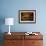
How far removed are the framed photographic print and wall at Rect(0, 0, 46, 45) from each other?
11 cm

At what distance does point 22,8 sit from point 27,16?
333 millimetres

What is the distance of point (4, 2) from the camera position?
4.52 m

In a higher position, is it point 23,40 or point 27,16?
point 27,16

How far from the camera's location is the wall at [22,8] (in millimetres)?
4527

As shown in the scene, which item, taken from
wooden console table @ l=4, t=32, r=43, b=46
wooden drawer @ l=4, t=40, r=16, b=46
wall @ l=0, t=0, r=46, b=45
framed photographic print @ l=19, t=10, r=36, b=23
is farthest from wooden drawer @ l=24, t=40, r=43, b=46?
framed photographic print @ l=19, t=10, r=36, b=23

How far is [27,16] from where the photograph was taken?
457cm

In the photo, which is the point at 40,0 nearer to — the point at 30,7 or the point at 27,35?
the point at 30,7

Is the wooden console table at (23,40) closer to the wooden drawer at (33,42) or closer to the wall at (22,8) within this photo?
the wooden drawer at (33,42)

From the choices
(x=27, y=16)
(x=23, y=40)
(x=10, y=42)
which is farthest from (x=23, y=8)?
(x=10, y=42)

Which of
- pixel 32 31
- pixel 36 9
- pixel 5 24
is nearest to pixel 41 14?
pixel 36 9

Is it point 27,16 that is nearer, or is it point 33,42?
point 33,42

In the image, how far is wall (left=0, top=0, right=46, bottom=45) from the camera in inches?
178

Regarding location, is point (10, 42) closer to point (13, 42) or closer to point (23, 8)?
point (13, 42)

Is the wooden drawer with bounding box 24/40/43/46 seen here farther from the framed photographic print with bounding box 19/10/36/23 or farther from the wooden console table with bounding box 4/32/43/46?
the framed photographic print with bounding box 19/10/36/23
